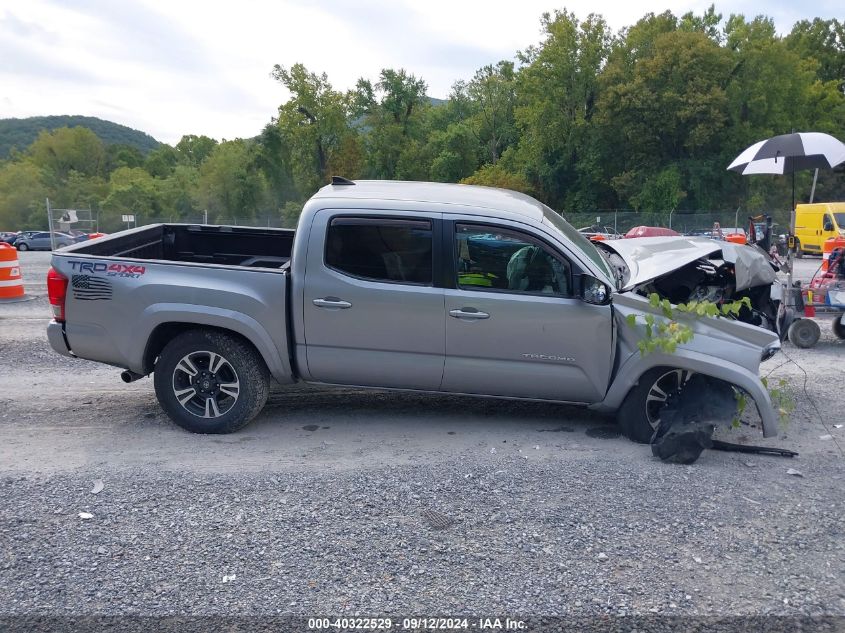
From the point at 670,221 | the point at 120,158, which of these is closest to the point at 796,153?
the point at 670,221

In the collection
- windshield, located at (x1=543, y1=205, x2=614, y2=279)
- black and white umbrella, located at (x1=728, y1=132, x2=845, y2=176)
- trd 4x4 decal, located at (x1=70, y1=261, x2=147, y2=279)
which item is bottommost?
trd 4x4 decal, located at (x1=70, y1=261, x2=147, y2=279)

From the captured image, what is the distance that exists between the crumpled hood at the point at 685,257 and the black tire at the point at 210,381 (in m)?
3.01

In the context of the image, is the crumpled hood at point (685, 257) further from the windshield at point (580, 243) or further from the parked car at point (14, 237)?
the parked car at point (14, 237)

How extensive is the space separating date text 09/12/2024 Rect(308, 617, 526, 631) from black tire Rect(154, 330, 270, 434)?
2.50 m

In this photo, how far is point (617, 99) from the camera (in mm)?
51469

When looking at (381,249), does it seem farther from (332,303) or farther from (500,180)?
(500,180)

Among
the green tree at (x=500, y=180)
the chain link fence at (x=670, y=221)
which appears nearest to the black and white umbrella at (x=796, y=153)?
the chain link fence at (x=670, y=221)

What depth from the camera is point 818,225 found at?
27156 millimetres

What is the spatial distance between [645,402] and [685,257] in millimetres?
1312

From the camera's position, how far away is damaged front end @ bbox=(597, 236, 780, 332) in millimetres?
5922

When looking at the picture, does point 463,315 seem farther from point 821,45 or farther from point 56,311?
point 821,45

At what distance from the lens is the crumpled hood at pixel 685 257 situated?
5.57 m

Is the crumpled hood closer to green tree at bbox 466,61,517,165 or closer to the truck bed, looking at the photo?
the truck bed

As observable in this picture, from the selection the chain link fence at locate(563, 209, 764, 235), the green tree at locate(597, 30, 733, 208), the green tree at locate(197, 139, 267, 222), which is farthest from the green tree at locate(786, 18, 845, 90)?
the green tree at locate(197, 139, 267, 222)
